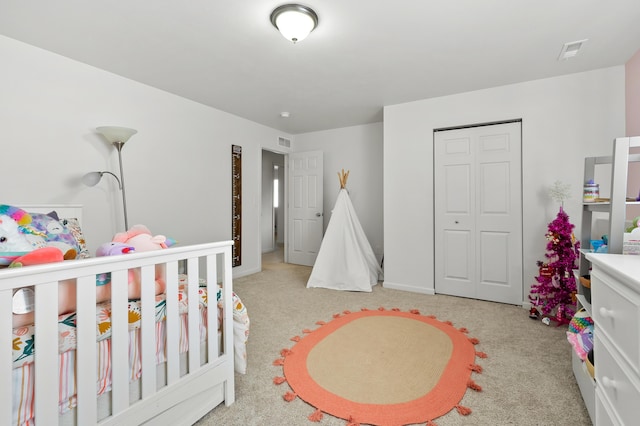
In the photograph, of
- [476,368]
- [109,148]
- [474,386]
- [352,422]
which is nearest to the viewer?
[352,422]

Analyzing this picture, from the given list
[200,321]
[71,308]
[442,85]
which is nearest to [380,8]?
[442,85]

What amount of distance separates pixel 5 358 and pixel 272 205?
605 cm

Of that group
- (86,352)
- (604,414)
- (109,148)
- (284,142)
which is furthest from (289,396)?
(284,142)

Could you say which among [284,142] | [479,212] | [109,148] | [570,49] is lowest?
[479,212]

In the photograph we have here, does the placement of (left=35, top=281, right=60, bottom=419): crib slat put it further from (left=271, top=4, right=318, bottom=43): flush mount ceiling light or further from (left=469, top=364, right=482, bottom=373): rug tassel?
(left=469, top=364, right=482, bottom=373): rug tassel

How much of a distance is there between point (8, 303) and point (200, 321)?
2.35 ft

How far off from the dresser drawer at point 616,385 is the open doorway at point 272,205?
5080mm

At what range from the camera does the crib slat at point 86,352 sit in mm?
980

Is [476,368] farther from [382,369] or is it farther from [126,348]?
[126,348]

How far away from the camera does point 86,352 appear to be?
1.00 metres

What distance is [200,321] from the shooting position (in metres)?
1.42

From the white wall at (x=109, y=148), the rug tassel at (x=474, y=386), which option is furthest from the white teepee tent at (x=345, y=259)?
the rug tassel at (x=474, y=386)

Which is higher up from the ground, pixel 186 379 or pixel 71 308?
pixel 71 308

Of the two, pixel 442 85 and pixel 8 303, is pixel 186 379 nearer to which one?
pixel 8 303
